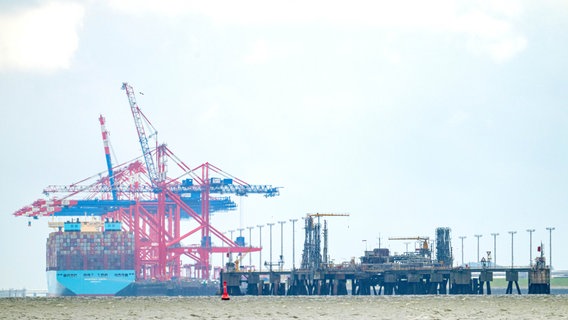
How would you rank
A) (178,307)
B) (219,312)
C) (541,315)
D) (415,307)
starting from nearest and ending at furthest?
(541,315) < (219,312) < (415,307) < (178,307)

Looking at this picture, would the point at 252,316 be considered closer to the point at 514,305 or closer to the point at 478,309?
the point at 478,309

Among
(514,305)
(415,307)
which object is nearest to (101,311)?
(415,307)

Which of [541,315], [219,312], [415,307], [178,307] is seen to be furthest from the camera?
[178,307]

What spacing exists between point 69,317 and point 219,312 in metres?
14.5

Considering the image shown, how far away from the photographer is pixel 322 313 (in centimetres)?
13162

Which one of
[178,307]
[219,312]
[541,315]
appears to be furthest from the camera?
[178,307]

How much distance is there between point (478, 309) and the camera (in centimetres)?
13912

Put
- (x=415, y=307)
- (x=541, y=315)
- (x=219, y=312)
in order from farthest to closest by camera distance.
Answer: (x=415, y=307), (x=219, y=312), (x=541, y=315)

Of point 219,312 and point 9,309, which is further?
point 9,309

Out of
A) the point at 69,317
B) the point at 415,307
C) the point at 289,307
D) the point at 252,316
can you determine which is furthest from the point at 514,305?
the point at 69,317

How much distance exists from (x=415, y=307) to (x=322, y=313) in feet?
54.9

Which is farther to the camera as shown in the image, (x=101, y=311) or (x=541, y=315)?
(x=101, y=311)

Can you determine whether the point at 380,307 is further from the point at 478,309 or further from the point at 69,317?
the point at 69,317

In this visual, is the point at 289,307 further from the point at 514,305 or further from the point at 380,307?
the point at 514,305
